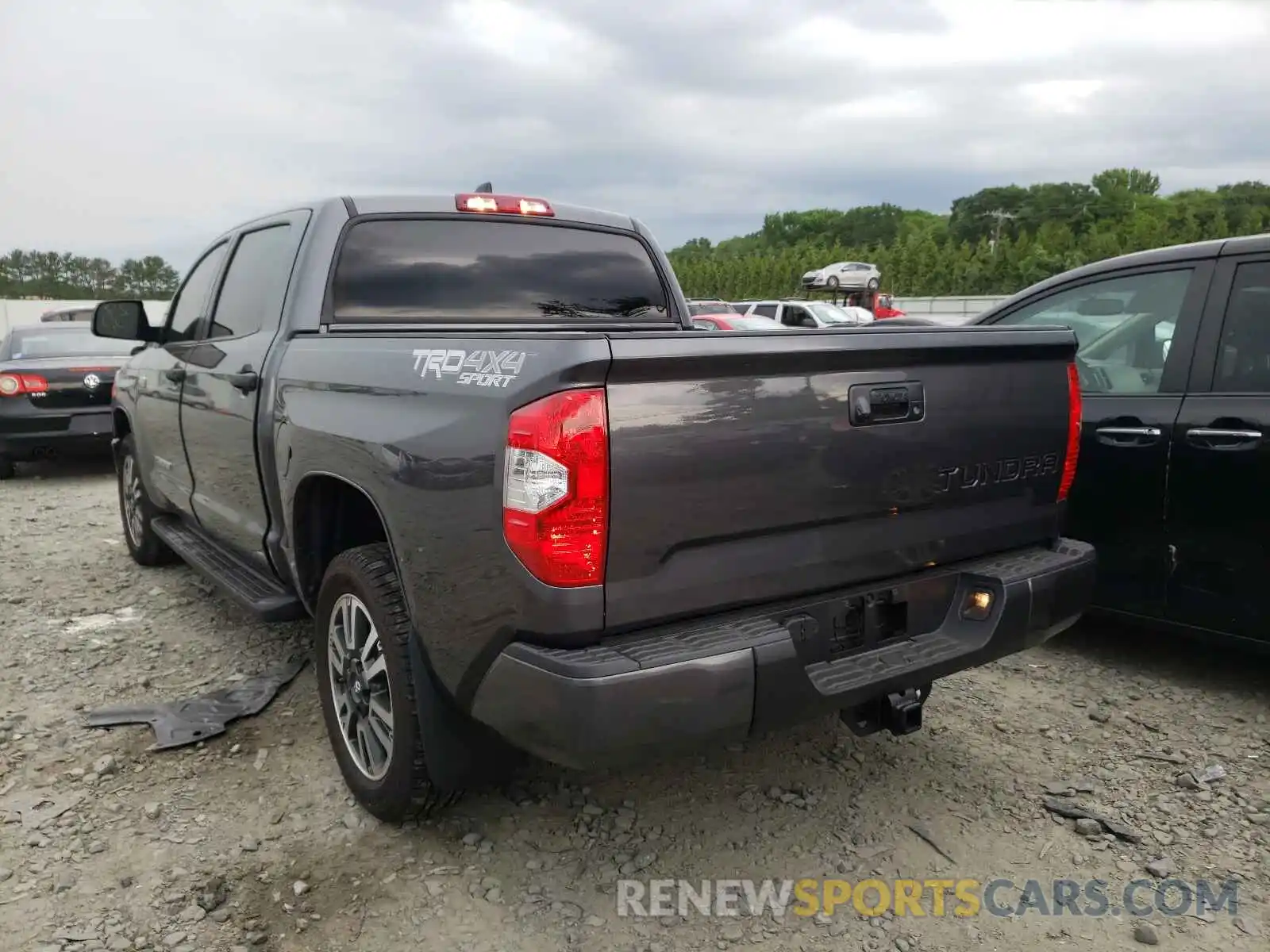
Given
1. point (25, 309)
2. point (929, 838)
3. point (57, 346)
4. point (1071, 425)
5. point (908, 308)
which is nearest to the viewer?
point (929, 838)

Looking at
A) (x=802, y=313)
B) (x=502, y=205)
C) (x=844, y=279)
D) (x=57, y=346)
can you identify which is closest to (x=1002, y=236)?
(x=844, y=279)

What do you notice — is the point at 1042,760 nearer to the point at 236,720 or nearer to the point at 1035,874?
the point at 1035,874

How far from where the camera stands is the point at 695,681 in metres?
2.07

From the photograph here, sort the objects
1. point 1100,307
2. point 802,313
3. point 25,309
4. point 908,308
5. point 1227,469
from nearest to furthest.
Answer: point 1227,469 → point 1100,307 → point 802,313 → point 25,309 → point 908,308

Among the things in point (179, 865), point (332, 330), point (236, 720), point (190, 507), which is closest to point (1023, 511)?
point (332, 330)

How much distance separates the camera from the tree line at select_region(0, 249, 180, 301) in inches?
1345

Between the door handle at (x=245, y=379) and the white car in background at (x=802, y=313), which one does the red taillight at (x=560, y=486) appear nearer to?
the door handle at (x=245, y=379)

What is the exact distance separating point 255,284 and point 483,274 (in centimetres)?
103

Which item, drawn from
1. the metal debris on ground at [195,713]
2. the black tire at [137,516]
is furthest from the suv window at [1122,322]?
the black tire at [137,516]

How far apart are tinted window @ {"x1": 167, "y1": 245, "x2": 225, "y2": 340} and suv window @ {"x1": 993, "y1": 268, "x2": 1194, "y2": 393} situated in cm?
396

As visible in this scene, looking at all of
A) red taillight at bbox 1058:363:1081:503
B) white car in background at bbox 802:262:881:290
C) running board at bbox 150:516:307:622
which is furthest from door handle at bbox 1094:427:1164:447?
white car in background at bbox 802:262:881:290

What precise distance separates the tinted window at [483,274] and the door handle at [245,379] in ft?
1.30

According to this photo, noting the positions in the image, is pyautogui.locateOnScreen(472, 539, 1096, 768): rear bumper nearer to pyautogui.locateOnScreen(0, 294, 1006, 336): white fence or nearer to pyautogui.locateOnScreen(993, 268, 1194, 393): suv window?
pyautogui.locateOnScreen(993, 268, 1194, 393): suv window

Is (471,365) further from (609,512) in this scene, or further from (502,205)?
(502,205)
